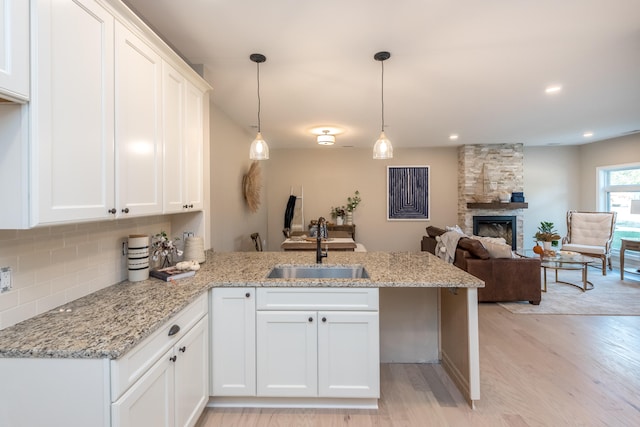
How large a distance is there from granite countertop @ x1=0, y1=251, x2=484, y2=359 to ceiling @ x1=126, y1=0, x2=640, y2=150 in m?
1.73

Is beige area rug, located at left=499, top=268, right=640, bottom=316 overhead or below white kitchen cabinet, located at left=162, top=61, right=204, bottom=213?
below

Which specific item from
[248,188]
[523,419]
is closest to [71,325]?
[523,419]

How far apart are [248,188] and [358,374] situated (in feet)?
11.1

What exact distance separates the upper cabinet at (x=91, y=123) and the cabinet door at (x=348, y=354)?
131cm

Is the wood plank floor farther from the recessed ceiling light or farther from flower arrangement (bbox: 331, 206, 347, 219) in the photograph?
flower arrangement (bbox: 331, 206, 347, 219)

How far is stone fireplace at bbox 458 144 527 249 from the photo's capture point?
6535mm

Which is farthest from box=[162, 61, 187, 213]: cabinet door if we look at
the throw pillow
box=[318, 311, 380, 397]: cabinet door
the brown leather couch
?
the throw pillow

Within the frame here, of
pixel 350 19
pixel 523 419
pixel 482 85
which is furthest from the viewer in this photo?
pixel 482 85

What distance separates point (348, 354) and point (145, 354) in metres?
1.16

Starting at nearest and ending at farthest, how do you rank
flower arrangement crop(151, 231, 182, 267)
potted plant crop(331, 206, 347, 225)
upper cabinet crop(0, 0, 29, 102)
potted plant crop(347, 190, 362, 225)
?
upper cabinet crop(0, 0, 29, 102) → flower arrangement crop(151, 231, 182, 267) → potted plant crop(331, 206, 347, 225) → potted plant crop(347, 190, 362, 225)

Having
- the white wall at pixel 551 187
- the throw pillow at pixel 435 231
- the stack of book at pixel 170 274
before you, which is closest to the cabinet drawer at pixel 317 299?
the stack of book at pixel 170 274

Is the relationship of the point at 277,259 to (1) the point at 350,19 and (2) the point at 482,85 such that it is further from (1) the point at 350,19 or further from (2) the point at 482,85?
(2) the point at 482,85

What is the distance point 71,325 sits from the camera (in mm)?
1274

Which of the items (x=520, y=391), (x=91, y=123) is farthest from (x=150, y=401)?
(x=520, y=391)
